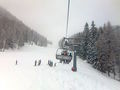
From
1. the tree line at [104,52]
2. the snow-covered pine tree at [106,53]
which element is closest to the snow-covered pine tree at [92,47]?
the tree line at [104,52]

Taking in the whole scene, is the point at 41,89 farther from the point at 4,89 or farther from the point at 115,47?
the point at 115,47

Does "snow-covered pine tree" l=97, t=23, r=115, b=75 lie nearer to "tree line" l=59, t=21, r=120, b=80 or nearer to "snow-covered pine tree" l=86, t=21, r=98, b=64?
"tree line" l=59, t=21, r=120, b=80

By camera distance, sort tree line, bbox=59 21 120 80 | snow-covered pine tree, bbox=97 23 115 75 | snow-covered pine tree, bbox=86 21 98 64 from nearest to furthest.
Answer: snow-covered pine tree, bbox=97 23 115 75 → tree line, bbox=59 21 120 80 → snow-covered pine tree, bbox=86 21 98 64

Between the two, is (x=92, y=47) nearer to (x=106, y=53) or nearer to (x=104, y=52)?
(x=104, y=52)

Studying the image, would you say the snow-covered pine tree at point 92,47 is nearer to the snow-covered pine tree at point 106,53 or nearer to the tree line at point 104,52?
the tree line at point 104,52

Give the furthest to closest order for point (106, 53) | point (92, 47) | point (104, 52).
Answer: point (92, 47) < point (104, 52) < point (106, 53)

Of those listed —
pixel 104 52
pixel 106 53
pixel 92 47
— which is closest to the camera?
pixel 106 53

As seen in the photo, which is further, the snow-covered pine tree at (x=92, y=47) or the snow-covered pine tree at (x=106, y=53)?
the snow-covered pine tree at (x=92, y=47)

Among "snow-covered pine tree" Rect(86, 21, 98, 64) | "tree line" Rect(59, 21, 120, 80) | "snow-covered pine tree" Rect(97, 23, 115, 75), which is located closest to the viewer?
"snow-covered pine tree" Rect(97, 23, 115, 75)

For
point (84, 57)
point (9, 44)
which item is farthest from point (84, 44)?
point (9, 44)

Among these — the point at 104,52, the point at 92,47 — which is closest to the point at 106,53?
the point at 104,52

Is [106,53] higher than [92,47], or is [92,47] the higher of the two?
[92,47]

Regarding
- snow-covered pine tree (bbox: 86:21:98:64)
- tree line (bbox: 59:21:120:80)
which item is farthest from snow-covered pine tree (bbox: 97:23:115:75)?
snow-covered pine tree (bbox: 86:21:98:64)

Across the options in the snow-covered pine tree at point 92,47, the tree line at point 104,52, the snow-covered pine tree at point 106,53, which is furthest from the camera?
the snow-covered pine tree at point 92,47
